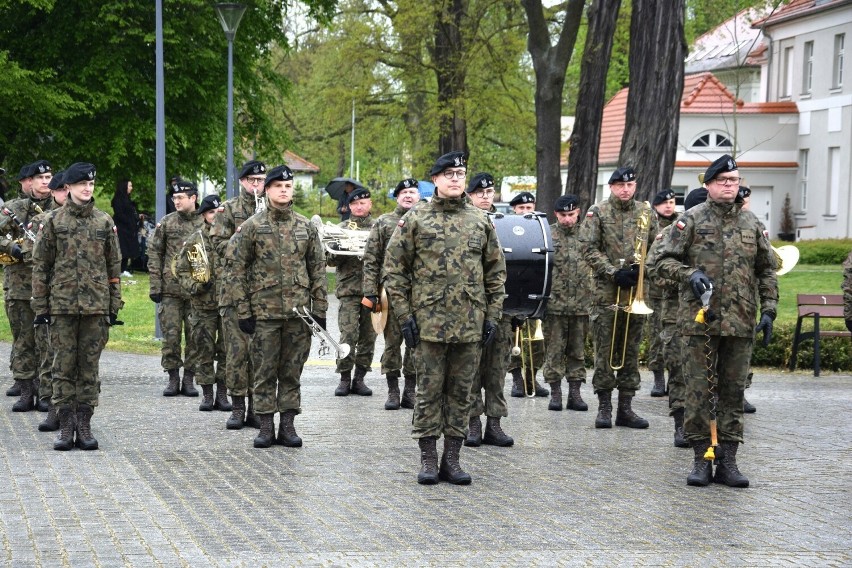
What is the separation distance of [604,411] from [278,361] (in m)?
3.10

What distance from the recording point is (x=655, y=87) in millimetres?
19859

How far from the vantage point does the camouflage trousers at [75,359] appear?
1048cm

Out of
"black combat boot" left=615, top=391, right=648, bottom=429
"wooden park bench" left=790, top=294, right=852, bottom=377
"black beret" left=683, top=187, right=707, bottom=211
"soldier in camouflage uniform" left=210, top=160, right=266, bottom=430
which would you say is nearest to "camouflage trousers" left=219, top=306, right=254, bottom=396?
"soldier in camouflage uniform" left=210, top=160, right=266, bottom=430

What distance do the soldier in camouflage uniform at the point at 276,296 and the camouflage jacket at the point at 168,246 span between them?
3.03 metres

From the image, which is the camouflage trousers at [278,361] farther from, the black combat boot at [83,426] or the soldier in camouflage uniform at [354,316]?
the soldier in camouflage uniform at [354,316]

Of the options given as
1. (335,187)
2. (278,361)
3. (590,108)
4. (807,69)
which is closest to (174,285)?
(278,361)

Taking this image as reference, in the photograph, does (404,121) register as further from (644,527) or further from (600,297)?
(644,527)

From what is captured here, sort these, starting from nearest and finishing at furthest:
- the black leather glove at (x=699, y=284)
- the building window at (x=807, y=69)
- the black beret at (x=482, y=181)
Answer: the black leather glove at (x=699, y=284), the black beret at (x=482, y=181), the building window at (x=807, y=69)

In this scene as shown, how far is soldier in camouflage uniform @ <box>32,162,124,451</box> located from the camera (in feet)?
34.4

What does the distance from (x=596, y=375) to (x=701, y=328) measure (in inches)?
106

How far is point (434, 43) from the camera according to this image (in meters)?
35.9

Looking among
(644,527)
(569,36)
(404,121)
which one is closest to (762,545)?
(644,527)

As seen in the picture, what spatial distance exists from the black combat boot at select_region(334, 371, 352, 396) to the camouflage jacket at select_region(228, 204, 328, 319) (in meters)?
3.56

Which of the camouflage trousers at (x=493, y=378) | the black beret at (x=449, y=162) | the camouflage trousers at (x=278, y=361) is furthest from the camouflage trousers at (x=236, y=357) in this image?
the black beret at (x=449, y=162)
